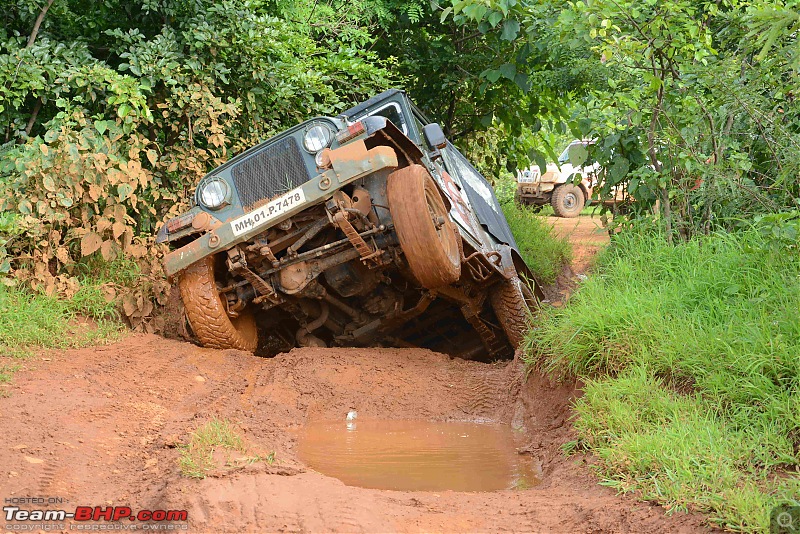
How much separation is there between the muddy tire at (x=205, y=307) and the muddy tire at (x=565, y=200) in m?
14.0

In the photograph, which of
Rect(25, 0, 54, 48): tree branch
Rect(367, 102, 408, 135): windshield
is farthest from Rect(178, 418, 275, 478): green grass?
Rect(25, 0, 54, 48): tree branch

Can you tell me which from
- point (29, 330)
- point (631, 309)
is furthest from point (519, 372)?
point (29, 330)

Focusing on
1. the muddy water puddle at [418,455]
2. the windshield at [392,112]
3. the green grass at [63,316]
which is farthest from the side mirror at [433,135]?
the green grass at [63,316]

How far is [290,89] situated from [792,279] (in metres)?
5.69

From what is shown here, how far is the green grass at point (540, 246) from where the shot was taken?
10398 mm

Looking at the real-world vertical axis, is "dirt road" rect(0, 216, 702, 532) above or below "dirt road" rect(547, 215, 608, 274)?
above

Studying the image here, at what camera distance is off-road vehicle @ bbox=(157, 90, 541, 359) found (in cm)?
559

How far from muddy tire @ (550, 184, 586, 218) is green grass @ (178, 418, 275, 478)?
1559 cm

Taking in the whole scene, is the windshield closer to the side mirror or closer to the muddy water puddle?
the side mirror

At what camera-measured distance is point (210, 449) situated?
393 cm

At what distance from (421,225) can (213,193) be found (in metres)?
1.62

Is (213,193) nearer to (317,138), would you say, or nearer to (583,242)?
(317,138)

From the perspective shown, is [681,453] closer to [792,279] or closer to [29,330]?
[792,279]

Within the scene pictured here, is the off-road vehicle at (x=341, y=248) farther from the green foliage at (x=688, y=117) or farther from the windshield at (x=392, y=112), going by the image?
the green foliage at (x=688, y=117)
